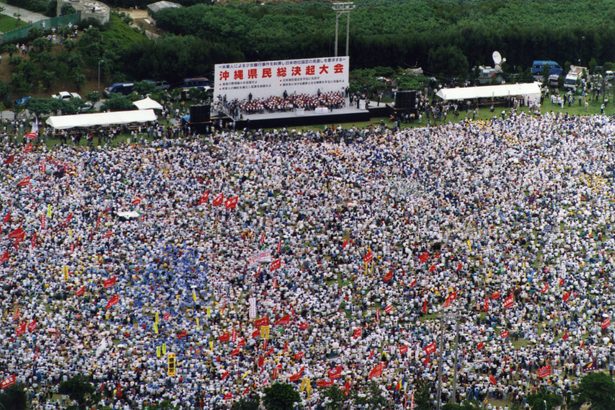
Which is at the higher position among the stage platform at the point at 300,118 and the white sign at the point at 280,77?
the white sign at the point at 280,77

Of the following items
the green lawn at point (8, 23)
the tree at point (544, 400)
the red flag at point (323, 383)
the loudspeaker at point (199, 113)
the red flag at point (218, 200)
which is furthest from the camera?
the green lawn at point (8, 23)

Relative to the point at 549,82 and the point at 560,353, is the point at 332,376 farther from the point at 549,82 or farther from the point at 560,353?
the point at 549,82

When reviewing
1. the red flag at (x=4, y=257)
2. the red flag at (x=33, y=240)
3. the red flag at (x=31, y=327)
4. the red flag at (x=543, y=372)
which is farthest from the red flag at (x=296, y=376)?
the red flag at (x=33, y=240)

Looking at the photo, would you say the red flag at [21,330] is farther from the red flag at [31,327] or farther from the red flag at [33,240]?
the red flag at [33,240]

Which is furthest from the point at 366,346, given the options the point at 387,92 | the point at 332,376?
the point at 387,92

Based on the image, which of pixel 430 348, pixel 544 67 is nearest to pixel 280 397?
pixel 430 348

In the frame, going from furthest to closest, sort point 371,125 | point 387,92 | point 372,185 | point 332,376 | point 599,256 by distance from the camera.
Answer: point 387,92 → point 371,125 → point 372,185 → point 599,256 → point 332,376
